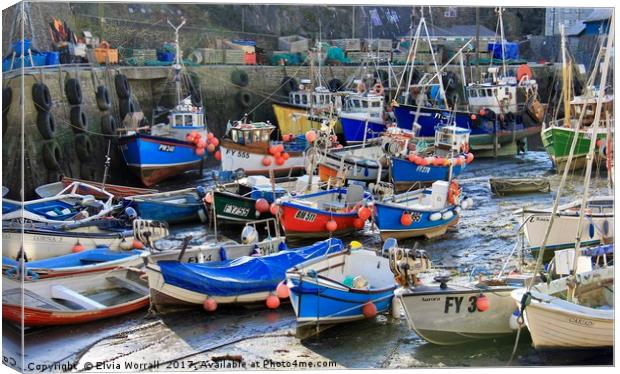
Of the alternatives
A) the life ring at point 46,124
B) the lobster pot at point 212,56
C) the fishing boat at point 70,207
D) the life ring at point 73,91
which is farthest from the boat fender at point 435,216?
the life ring at point 46,124

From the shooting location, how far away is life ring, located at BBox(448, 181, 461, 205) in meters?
15.5

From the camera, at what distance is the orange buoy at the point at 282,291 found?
1248 cm

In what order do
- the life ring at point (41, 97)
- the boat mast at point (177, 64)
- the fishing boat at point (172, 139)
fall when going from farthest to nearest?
1. the fishing boat at point (172, 139)
2. the boat mast at point (177, 64)
3. the life ring at point (41, 97)

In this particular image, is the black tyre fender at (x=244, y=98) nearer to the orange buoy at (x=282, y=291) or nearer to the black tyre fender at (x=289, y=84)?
the black tyre fender at (x=289, y=84)

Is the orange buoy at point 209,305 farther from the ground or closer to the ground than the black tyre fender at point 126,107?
closer to the ground

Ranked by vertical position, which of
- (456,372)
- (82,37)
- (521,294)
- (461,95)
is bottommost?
(456,372)

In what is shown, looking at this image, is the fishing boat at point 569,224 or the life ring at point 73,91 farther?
the life ring at point 73,91

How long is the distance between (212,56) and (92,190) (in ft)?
8.14

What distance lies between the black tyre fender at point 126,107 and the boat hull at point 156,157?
0.33 m

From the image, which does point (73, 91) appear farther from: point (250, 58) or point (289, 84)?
point (289, 84)

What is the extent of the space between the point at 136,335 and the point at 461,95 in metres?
8.01

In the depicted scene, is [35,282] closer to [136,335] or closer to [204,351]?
[136,335]

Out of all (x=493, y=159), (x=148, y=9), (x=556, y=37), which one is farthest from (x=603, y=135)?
(x=148, y=9)

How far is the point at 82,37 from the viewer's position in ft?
40.9
